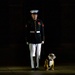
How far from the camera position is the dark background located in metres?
20.0

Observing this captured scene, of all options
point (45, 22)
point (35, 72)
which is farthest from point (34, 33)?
point (45, 22)

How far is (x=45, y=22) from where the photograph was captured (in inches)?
790

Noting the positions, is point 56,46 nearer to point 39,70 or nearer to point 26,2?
point 26,2

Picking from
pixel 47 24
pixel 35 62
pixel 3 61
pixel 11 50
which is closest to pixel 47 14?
pixel 47 24

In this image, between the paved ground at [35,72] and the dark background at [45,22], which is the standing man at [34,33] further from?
the dark background at [45,22]

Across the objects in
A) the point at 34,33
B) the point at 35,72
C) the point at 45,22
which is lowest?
the point at 35,72

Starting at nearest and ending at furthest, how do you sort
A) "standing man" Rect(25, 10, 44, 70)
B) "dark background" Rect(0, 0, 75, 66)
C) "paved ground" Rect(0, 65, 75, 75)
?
"paved ground" Rect(0, 65, 75, 75) < "standing man" Rect(25, 10, 44, 70) < "dark background" Rect(0, 0, 75, 66)

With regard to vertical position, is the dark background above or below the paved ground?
above

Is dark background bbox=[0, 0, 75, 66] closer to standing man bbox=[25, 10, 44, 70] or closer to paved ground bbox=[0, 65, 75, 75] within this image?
paved ground bbox=[0, 65, 75, 75]

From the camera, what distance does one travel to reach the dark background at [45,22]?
65.6 ft

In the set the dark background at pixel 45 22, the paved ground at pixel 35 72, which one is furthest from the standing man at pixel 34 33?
the dark background at pixel 45 22

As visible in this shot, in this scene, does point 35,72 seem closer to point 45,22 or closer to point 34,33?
point 34,33

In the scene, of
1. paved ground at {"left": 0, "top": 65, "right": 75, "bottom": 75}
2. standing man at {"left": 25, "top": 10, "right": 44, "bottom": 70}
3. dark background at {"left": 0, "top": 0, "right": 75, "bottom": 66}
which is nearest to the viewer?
paved ground at {"left": 0, "top": 65, "right": 75, "bottom": 75}

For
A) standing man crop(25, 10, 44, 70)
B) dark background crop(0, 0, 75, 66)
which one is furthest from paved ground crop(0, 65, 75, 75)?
dark background crop(0, 0, 75, 66)
